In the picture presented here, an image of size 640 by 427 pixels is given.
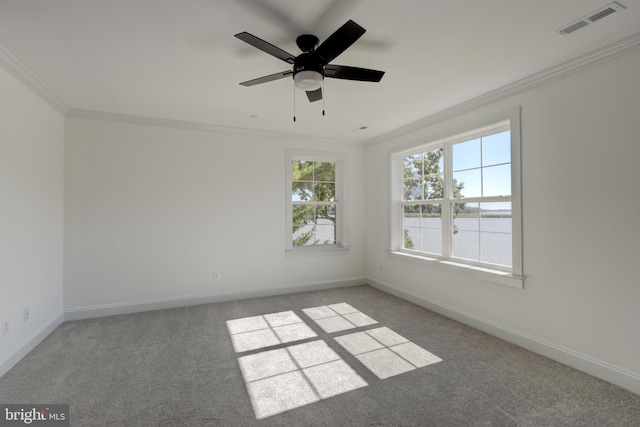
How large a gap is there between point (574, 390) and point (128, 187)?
4904 millimetres

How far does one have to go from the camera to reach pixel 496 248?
3291mm

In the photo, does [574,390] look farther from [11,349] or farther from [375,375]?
[11,349]

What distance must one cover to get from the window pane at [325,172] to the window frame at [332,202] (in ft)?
0.22

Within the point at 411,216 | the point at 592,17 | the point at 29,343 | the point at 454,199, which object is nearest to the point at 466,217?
the point at 454,199

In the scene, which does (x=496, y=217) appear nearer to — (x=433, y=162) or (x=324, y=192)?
(x=433, y=162)

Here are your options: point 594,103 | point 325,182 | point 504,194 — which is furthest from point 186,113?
point 594,103

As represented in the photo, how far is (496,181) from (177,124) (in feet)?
13.1

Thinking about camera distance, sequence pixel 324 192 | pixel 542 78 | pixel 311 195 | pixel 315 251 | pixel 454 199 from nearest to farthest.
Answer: pixel 542 78 → pixel 454 199 → pixel 315 251 → pixel 311 195 → pixel 324 192

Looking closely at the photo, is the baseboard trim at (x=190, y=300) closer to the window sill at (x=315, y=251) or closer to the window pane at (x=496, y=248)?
the window sill at (x=315, y=251)

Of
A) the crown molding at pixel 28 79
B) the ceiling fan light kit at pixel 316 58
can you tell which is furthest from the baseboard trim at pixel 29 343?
the ceiling fan light kit at pixel 316 58

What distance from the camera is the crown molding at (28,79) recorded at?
2.43 metres

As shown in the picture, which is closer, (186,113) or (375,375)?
(375,375)

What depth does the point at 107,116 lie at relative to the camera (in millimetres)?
3770

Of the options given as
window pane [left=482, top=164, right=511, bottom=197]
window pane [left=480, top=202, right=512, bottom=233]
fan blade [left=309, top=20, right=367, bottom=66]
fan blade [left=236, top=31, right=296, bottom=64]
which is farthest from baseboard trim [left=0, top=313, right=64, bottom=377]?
window pane [left=482, top=164, right=511, bottom=197]
